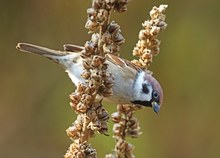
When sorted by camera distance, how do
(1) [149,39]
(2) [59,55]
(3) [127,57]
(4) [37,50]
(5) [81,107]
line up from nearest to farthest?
(5) [81,107] → (1) [149,39] → (4) [37,50] → (2) [59,55] → (3) [127,57]

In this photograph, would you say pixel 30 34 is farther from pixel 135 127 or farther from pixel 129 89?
pixel 135 127

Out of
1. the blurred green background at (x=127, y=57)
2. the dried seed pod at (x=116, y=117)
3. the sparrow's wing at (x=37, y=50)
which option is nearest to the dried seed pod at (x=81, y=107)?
the dried seed pod at (x=116, y=117)

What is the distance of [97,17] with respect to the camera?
1.29 meters

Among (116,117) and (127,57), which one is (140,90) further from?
(127,57)

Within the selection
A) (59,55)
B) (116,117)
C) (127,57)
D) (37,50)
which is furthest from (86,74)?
(127,57)

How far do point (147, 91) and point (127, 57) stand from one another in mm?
1767

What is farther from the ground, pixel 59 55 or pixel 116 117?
pixel 59 55

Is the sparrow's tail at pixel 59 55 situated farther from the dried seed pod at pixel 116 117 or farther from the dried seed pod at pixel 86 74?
the dried seed pod at pixel 86 74

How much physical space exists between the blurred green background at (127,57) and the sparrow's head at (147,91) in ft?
4.10

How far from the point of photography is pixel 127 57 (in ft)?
15.3

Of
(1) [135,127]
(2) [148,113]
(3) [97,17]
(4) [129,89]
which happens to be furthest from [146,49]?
(2) [148,113]

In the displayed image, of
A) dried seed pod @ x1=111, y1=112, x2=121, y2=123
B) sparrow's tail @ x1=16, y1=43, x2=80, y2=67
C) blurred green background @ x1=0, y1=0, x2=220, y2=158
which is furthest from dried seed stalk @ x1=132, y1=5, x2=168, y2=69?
blurred green background @ x1=0, y1=0, x2=220, y2=158

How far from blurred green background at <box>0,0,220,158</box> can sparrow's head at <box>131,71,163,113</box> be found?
125 cm

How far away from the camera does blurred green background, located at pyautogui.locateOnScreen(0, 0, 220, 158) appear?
449 cm
